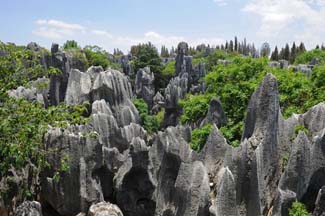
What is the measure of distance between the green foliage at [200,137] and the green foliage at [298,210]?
247 inches

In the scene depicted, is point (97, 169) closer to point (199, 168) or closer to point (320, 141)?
point (199, 168)

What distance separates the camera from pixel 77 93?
21.6 m

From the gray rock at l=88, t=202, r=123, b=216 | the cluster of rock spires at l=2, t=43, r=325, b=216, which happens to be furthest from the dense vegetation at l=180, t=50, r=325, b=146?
the gray rock at l=88, t=202, r=123, b=216

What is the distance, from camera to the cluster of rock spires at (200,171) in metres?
8.90

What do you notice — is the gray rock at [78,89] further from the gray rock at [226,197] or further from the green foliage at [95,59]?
the green foliage at [95,59]

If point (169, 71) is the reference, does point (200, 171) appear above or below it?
below

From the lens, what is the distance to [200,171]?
959 cm

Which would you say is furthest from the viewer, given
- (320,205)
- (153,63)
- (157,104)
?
(153,63)

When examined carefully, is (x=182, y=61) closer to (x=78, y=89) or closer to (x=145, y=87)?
(x=145, y=87)

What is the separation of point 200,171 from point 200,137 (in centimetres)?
550

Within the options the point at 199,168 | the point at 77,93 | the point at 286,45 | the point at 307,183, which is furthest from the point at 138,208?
the point at 286,45

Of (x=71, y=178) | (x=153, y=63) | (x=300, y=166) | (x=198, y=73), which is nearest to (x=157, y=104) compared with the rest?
(x=198, y=73)

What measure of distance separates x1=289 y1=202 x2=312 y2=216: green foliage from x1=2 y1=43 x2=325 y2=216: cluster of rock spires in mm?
215

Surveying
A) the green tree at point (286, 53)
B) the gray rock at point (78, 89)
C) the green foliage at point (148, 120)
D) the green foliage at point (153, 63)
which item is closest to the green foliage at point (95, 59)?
the green foliage at point (153, 63)
